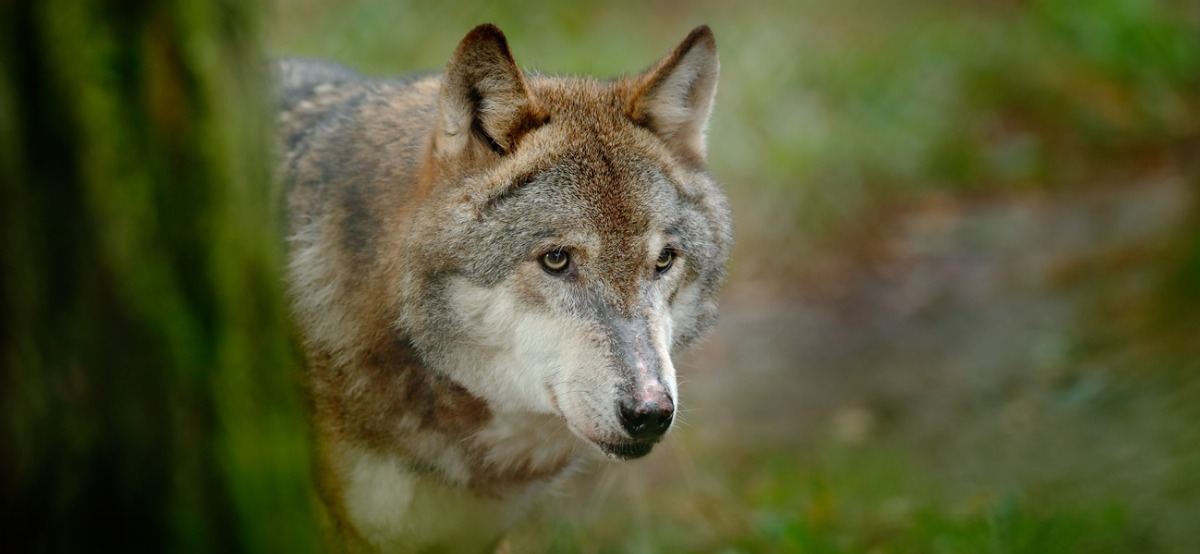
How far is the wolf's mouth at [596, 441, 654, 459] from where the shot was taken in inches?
137

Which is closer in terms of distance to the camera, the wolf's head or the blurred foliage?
the blurred foliage

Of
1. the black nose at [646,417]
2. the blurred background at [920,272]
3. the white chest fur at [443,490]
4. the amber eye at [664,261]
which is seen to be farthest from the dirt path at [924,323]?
the black nose at [646,417]

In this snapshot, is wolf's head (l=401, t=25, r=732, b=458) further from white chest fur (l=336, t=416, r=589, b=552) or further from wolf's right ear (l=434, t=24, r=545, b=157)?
white chest fur (l=336, t=416, r=589, b=552)

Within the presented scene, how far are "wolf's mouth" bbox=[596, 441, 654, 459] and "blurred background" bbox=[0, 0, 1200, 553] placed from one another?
968 millimetres

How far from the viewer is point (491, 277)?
12.1ft

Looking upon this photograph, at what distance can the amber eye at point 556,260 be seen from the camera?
3.67m

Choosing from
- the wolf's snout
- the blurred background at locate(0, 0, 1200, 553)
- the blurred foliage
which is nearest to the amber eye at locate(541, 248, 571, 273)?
the wolf's snout

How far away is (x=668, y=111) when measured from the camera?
163 inches

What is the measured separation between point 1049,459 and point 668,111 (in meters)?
3.14

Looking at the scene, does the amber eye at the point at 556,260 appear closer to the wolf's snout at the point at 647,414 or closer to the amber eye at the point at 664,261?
the amber eye at the point at 664,261

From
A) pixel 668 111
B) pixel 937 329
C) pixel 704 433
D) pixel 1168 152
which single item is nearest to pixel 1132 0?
pixel 1168 152

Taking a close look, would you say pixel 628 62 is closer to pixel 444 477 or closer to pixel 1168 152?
pixel 1168 152

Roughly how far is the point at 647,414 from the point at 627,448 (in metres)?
0.19

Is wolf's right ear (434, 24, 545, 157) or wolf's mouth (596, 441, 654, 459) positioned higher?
wolf's right ear (434, 24, 545, 157)
